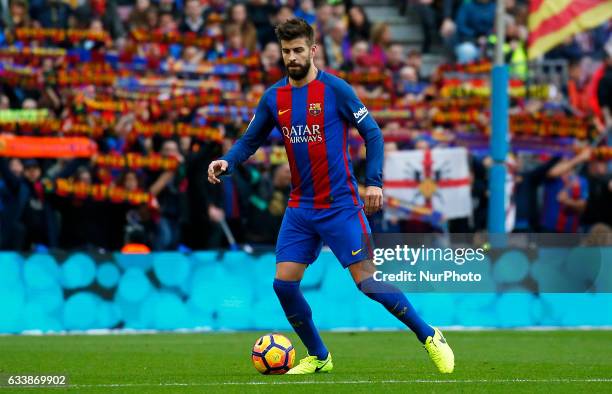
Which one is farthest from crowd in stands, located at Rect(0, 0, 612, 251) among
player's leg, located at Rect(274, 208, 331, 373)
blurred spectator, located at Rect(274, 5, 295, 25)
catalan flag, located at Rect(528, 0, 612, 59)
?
player's leg, located at Rect(274, 208, 331, 373)

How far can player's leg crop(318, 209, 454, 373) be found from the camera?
9938mm

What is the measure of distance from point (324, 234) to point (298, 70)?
1.19 m

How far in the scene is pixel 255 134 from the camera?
1037 centimetres

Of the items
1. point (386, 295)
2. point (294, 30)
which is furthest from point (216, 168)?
point (386, 295)

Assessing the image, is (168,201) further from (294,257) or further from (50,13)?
(294,257)

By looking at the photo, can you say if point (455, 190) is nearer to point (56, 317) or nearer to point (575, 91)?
point (575, 91)

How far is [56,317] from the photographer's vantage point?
1677 centimetres

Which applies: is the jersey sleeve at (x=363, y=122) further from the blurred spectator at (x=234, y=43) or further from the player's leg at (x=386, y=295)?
the blurred spectator at (x=234, y=43)

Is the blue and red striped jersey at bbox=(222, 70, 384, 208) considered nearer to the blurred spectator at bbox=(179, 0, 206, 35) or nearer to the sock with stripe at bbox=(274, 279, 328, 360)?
the sock with stripe at bbox=(274, 279, 328, 360)

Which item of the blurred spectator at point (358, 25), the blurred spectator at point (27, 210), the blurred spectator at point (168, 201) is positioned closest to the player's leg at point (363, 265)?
the blurred spectator at point (168, 201)

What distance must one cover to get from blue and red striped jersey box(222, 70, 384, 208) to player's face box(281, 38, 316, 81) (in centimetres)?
19

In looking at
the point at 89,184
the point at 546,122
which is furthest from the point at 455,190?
the point at 89,184

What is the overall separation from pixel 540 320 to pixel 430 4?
9227mm

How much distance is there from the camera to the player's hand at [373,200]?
958 cm
